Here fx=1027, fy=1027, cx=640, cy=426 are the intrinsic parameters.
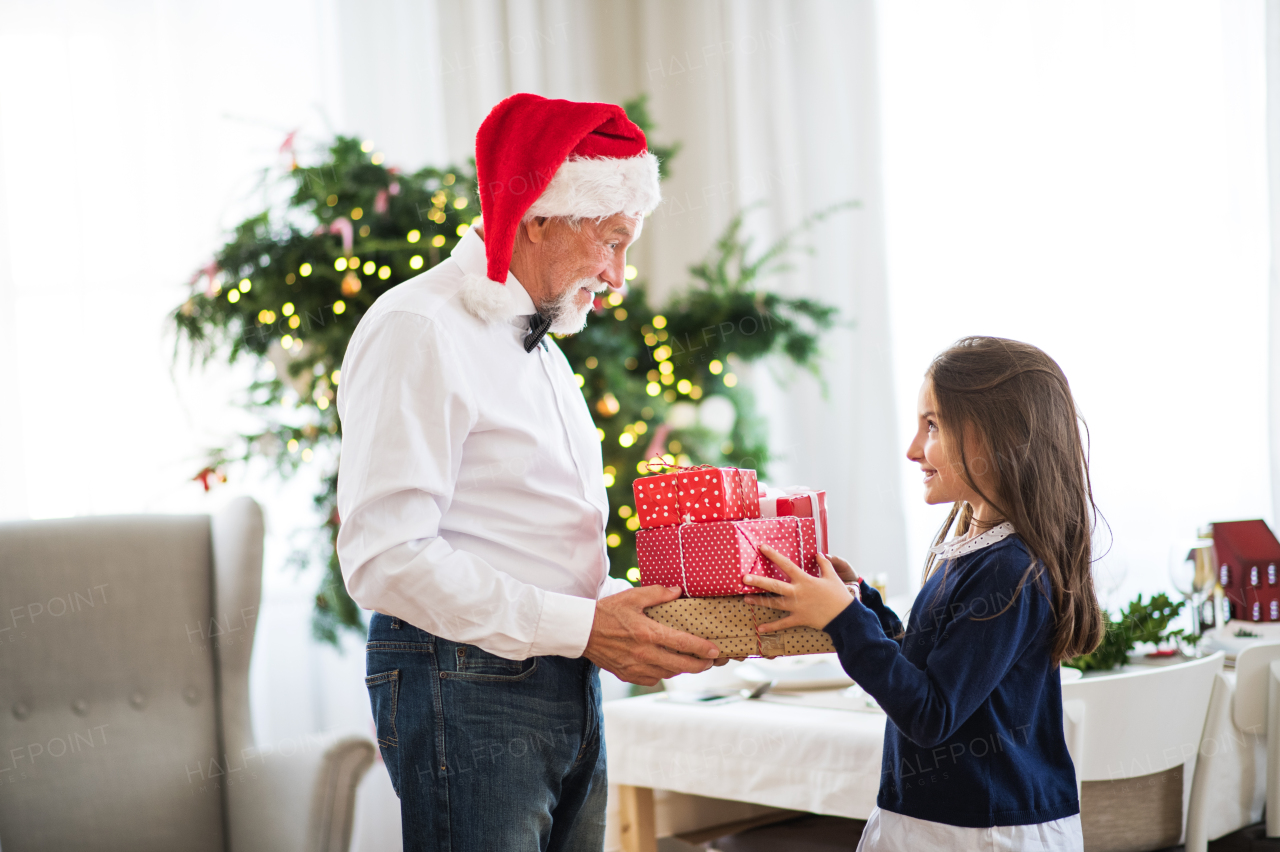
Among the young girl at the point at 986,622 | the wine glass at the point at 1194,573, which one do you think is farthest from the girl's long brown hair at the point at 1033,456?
the wine glass at the point at 1194,573

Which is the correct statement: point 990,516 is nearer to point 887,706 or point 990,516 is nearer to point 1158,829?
point 887,706

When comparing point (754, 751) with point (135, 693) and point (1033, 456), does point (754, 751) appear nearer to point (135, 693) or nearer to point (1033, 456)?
point (1033, 456)

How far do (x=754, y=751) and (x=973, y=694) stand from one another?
70 cm

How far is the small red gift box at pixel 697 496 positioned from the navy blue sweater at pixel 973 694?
0.63 ft

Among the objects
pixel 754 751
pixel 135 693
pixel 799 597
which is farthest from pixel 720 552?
pixel 135 693

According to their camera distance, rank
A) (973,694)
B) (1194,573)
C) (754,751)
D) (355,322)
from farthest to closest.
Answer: (355,322)
(1194,573)
(754,751)
(973,694)

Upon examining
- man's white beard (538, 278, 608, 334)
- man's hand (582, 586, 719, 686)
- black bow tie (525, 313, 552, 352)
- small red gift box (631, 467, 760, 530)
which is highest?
man's white beard (538, 278, 608, 334)

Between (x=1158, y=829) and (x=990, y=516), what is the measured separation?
0.85 metres

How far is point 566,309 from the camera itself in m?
1.38

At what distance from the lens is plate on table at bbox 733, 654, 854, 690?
6.67 feet

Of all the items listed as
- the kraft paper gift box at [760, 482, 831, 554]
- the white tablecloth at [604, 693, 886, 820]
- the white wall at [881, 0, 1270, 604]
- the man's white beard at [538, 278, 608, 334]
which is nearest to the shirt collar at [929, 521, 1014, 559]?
the kraft paper gift box at [760, 482, 831, 554]

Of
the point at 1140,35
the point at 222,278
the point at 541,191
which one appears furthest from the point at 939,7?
the point at 541,191

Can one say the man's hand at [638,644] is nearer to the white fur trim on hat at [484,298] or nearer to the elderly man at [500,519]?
the elderly man at [500,519]

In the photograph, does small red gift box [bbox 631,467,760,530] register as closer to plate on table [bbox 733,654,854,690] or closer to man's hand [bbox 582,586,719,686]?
man's hand [bbox 582,586,719,686]
